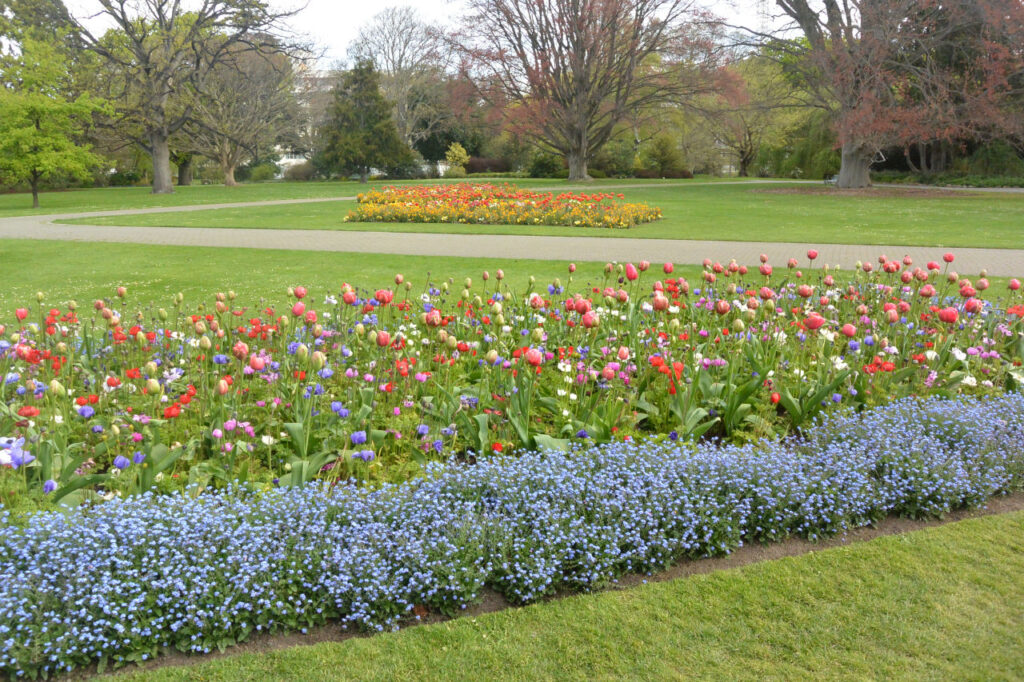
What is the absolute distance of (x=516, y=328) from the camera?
5.56 meters

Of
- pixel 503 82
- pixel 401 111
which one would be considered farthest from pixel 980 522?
pixel 401 111

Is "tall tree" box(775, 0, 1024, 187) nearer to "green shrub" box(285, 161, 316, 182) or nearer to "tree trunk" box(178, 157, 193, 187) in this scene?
"green shrub" box(285, 161, 316, 182)

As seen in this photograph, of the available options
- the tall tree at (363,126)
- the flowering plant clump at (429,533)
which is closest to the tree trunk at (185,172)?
the tall tree at (363,126)

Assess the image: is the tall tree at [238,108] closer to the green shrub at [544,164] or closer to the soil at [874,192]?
the green shrub at [544,164]

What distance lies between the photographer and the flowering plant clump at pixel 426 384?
3541 millimetres

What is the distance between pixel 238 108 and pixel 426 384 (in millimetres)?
41062

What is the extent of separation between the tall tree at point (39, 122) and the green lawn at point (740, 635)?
80.8 ft

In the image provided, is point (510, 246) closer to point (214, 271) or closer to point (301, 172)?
point (214, 271)

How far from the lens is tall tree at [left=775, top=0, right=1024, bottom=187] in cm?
2622

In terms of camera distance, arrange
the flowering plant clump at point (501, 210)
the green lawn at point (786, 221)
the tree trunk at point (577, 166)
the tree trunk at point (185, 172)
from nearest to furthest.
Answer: the green lawn at point (786, 221)
the flowering plant clump at point (501, 210)
the tree trunk at point (577, 166)
the tree trunk at point (185, 172)

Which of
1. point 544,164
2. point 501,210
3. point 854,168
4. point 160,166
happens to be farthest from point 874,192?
point 160,166

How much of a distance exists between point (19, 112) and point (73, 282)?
17.2 m

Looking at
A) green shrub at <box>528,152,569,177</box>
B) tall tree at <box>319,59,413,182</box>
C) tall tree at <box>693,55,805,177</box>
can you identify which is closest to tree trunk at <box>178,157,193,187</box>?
tall tree at <box>319,59,413,182</box>

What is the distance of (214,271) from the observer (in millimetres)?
10180
